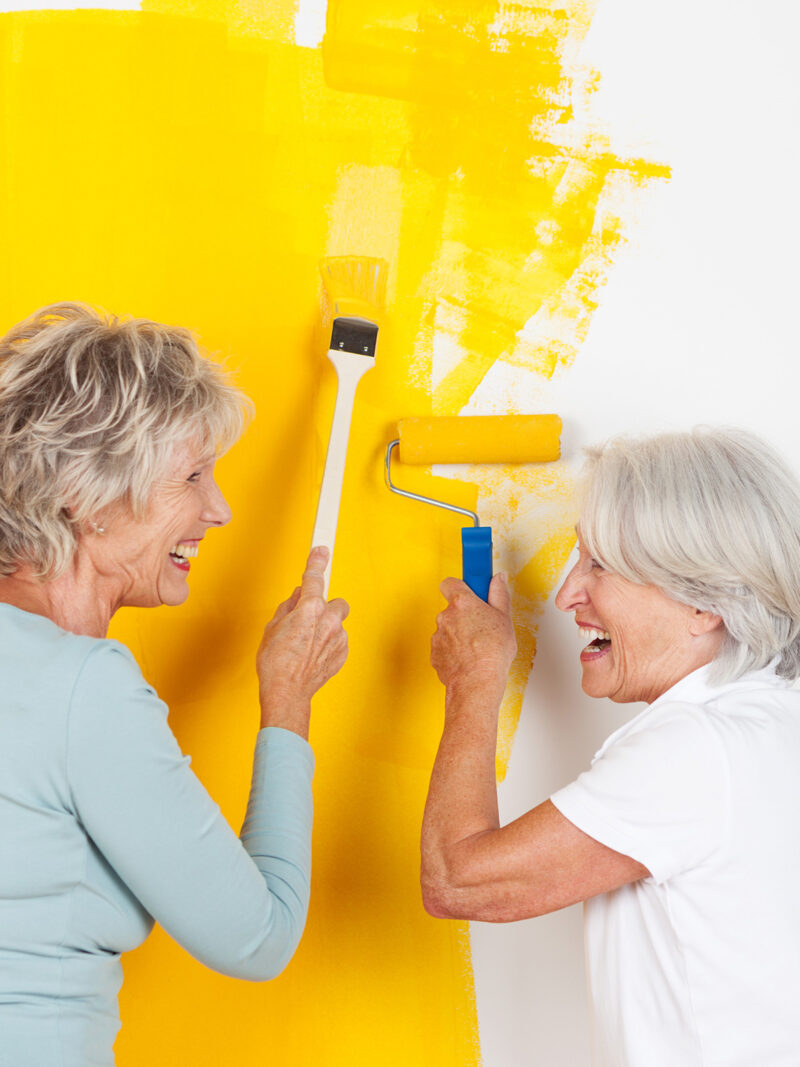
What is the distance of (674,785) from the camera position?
96 centimetres

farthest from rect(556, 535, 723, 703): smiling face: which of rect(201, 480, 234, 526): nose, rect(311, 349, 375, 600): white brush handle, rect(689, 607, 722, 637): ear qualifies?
rect(201, 480, 234, 526): nose

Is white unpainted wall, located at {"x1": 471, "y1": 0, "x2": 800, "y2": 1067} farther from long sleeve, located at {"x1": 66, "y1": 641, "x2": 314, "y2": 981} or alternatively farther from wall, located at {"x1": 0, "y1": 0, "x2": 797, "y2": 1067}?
long sleeve, located at {"x1": 66, "y1": 641, "x2": 314, "y2": 981}

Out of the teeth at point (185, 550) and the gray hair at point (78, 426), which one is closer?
the gray hair at point (78, 426)

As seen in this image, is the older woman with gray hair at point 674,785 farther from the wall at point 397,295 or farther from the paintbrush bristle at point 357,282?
the paintbrush bristle at point 357,282

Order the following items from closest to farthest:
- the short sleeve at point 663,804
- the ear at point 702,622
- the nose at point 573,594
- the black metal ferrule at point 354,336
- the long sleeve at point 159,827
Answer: the long sleeve at point 159,827
the short sleeve at point 663,804
the ear at point 702,622
the nose at point 573,594
the black metal ferrule at point 354,336

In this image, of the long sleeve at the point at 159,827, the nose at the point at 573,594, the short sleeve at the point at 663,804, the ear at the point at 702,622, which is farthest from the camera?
the nose at the point at 573,594

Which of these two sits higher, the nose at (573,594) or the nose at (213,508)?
the nose at (213,508)

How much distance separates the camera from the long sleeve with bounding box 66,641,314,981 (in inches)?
33.5

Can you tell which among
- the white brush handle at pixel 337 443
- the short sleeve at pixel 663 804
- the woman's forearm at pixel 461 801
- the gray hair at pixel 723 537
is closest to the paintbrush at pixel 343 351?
the white brush handle at pixel 337 443

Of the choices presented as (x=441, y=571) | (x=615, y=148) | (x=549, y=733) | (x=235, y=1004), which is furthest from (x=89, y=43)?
(x=235, y=1004)

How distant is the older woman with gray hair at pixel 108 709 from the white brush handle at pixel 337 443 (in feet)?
0.36

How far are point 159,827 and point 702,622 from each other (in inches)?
24.3

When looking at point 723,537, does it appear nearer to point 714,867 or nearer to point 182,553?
point 714,867

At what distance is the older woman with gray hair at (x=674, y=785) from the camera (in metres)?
0.97
